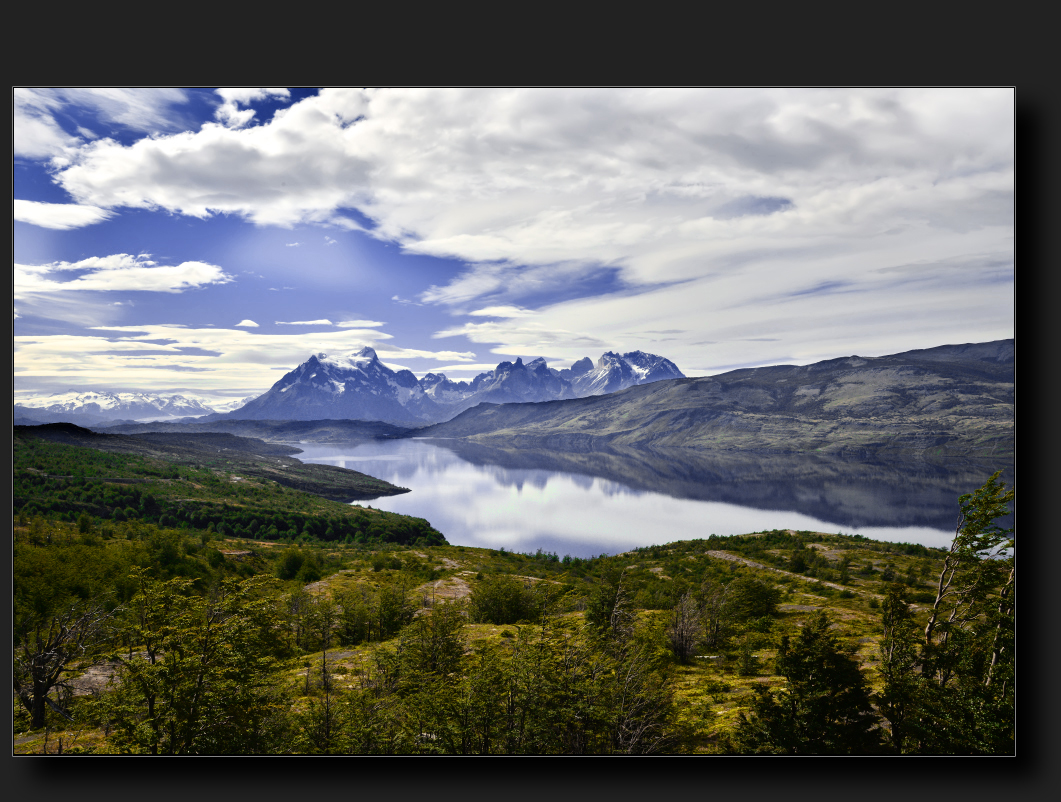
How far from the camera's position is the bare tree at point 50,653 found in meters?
7.44

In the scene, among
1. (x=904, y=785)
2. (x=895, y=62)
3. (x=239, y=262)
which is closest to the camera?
(x=904, y=785)

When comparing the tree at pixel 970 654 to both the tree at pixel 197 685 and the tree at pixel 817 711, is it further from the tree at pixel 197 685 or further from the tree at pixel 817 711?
the tree at pixel 197 685

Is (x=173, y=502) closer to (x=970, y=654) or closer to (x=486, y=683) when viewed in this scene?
(x=486, y=683)

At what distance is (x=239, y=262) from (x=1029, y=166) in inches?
613

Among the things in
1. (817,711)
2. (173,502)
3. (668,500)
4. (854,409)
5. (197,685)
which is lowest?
(668,500)

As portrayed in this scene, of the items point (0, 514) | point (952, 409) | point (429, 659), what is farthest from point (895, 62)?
point (952, 409)

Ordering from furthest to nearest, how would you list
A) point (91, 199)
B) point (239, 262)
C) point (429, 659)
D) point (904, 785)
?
point (239, 262) < point (91, 199) < point (429, 659) < point (904, 785)

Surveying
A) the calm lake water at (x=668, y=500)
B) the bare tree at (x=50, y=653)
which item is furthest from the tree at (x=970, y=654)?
the calm lake water at (x=668, y=500)

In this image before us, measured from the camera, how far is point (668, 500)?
66688mm

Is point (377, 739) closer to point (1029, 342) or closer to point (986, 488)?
point (986, 488)

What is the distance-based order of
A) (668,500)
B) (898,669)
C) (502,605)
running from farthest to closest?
(668,500)
(502,605)
(898,669)

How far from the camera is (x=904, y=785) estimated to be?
22.8 ft

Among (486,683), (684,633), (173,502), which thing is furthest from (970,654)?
(173,502)

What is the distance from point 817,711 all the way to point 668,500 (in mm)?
62452
